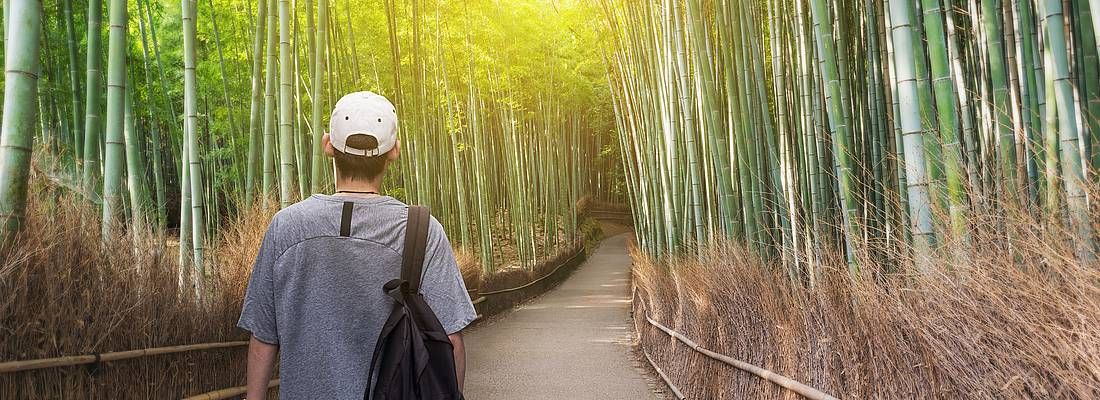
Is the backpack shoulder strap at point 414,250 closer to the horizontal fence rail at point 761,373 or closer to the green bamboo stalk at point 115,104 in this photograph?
the horizontal fence rail at point 761,373

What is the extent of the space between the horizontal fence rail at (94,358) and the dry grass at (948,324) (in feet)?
6.56

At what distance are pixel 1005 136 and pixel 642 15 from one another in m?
4.67

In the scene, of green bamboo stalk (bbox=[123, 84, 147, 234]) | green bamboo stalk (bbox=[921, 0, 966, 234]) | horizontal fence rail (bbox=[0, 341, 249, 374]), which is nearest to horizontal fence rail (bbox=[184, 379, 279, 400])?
horizontal fence rail (bbox=[0, 341, 249, 374])

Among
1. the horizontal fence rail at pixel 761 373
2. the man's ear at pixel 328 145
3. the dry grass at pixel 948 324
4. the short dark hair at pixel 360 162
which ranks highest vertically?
the man's ear at pixel 328 145

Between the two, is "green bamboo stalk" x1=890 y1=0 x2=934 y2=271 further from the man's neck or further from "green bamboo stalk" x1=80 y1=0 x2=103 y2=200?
"green bamboo stalk" x1=80 y1=0 x2=103 y2=200

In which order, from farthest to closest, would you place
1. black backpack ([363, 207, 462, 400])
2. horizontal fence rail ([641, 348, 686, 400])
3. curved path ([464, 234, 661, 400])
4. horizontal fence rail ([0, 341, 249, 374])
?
1. curved path ([464, 234, 661, 400])
2. horizontal fence rail ([641, 348, 686, 400])
3. horizontal fence rail ([0, 341, 249, 374])
4. black backpack ([363, 207, 462, 400])

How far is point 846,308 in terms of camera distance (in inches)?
109

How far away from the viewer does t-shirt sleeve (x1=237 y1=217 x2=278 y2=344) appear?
4.85ft

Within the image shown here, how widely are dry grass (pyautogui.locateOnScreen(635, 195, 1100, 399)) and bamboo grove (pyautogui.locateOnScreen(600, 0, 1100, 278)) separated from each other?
96mm

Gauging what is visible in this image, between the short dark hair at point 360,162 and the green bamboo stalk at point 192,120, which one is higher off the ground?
the green bamboo stalk at point 192,120

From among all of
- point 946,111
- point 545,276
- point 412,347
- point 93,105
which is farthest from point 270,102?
point 545,276

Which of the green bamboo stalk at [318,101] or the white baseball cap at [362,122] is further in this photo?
the green bamboo stalk at [318,101]

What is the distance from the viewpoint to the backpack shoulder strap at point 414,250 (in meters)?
1.45

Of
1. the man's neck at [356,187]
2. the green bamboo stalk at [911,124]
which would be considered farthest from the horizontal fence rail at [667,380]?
the man's neck at [356,187]
